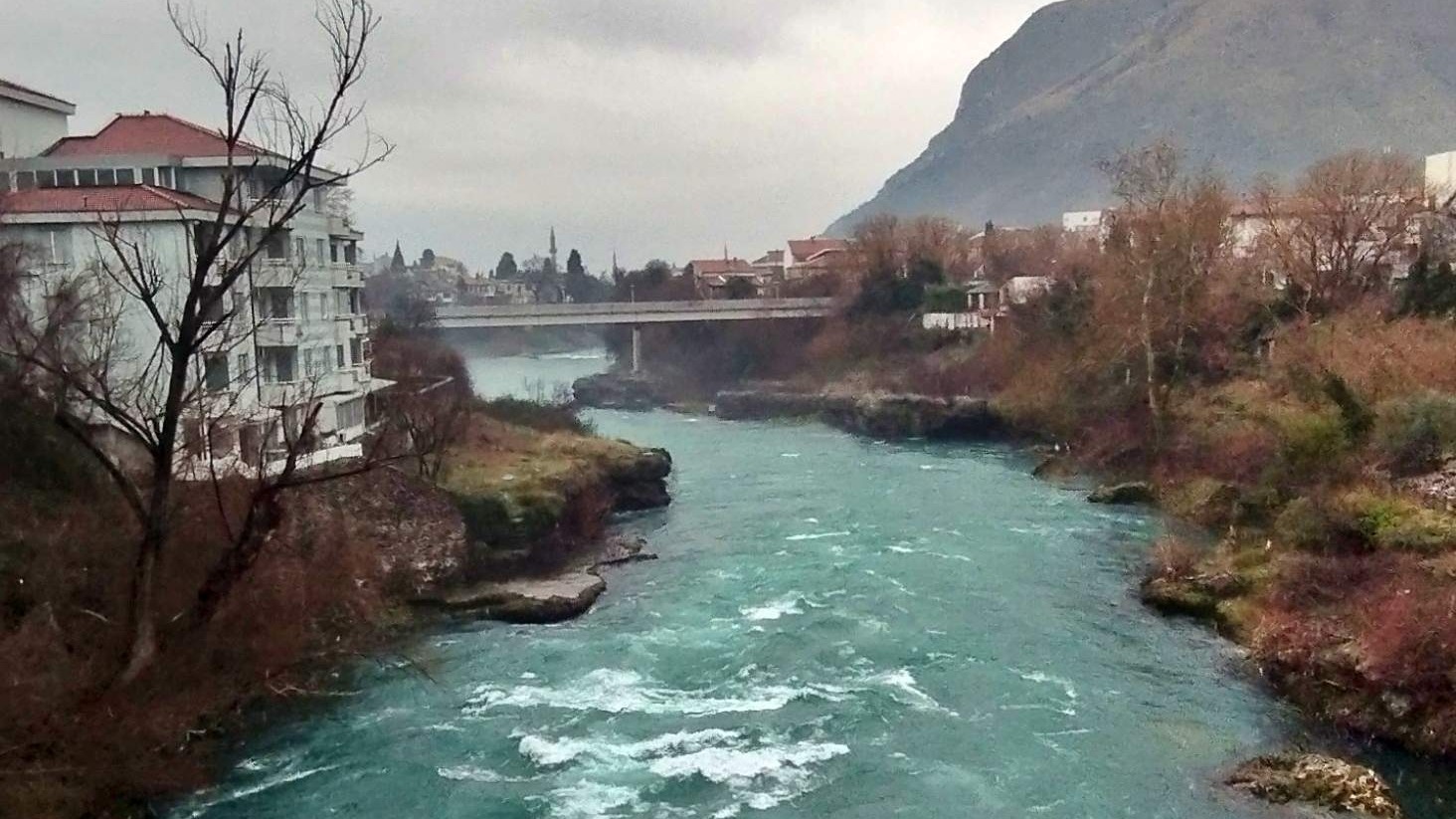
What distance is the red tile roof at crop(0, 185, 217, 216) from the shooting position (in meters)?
22.6

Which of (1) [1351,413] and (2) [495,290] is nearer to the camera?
(1) [1351,413]

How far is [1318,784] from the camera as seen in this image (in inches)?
553

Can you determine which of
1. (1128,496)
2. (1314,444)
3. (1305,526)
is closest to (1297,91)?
(1128,496)

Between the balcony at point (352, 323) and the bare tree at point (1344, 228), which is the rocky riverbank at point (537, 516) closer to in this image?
the balcony at point (352, 323)

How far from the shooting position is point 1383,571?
757 inches

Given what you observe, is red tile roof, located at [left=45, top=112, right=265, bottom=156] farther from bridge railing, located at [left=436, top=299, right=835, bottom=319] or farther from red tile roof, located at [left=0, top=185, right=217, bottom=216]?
bridge railing, located at [left=436, top=299, right=835, bottom=319]

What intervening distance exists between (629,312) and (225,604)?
1912 inches

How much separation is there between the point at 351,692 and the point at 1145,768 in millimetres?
12293

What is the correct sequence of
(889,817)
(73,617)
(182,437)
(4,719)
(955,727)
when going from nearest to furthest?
(4,719) → (889,817) → (73,617) → (955,727) → (182,437)

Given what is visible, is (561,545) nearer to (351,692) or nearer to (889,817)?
(351,692)

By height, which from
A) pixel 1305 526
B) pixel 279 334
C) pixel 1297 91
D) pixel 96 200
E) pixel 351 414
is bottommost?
pixel 1305 526

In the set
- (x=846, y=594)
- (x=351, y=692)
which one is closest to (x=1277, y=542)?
(x=846, y=594)

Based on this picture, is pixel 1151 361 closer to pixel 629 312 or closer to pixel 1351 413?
pixel 1351 413

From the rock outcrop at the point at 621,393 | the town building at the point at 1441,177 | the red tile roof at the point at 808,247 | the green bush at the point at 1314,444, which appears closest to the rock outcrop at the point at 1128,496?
the green bush at the point at 1314,444
